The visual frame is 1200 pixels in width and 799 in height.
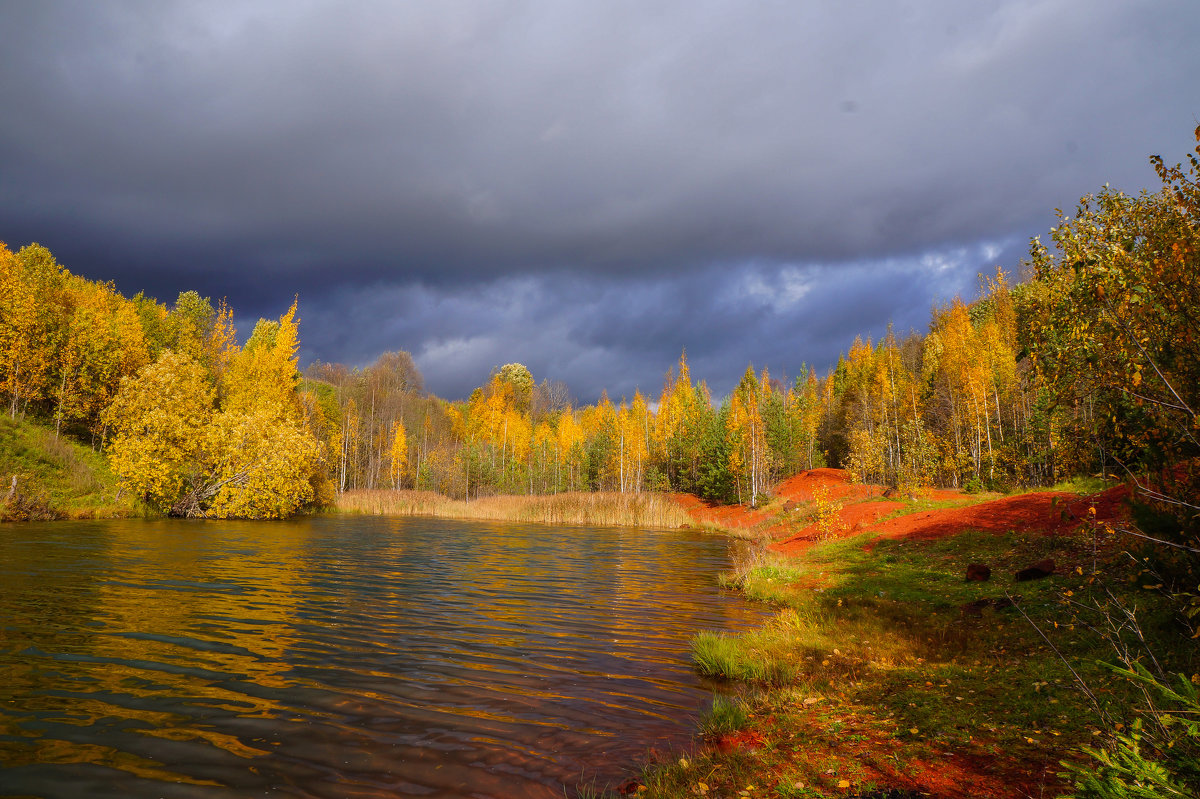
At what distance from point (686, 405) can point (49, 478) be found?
53.5 meters

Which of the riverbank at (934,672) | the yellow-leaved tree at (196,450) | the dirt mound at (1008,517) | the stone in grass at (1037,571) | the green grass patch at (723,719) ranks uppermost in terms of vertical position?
the yellow-leaved tree at (196,450)

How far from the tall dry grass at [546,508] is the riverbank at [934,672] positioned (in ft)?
78.4

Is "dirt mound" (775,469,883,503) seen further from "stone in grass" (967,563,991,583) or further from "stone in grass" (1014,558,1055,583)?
"stone in grass" (1014,558,1055,583)

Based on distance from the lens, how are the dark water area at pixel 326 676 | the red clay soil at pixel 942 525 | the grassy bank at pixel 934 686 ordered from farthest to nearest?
the dark water area at pixel 326 676
the grassy bank at pixel 934 686
the red clay soil at pixel 942 525

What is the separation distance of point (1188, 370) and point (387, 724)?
994 cm

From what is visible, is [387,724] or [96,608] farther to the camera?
[96,608]

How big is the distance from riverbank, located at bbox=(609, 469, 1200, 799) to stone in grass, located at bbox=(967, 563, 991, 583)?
0.18 metres

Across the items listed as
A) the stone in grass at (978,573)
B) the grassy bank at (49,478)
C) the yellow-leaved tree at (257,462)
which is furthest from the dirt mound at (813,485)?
the grassy bank at (49,478)

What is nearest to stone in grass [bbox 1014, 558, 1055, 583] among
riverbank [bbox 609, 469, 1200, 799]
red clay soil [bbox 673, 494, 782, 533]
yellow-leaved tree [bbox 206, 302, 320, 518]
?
riverbank [bbox 609, 469, 1200, 799]

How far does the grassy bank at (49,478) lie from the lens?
24.0 m

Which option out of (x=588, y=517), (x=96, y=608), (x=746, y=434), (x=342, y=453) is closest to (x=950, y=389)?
(x=746, y=434)

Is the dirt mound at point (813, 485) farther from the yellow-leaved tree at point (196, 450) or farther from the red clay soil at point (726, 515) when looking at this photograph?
the yellow-leaved tree at point (196, 450)

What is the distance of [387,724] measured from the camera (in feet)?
21.1

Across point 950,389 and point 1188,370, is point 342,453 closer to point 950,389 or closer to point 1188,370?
point 950,389
